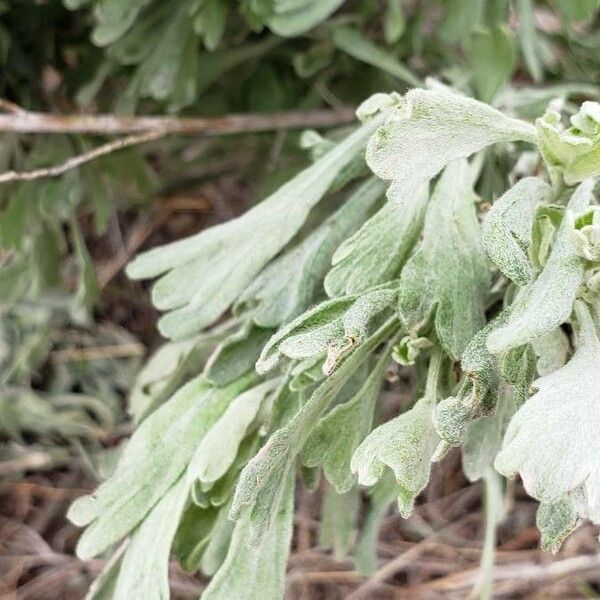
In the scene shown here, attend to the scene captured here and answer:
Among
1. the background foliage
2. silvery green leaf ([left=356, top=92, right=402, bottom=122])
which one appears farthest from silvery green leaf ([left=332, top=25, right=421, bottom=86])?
silvery green leaf ([left=356, top=92, right=402, bottom=122])

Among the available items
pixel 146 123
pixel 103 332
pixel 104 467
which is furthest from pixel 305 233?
pixel 103 332

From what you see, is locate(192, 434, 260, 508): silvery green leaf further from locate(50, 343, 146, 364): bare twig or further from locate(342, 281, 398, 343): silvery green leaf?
locate(50, 343, 146, 364): bare twig

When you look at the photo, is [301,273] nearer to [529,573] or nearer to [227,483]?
[227,483]

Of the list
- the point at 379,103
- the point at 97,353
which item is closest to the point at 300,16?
the point at 379,103

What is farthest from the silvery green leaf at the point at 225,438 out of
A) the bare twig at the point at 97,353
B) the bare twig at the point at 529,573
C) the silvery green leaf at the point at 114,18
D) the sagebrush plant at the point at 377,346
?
the bare twig at the point at 97,353

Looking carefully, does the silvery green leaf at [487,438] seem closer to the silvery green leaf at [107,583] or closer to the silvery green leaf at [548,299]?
the silvery green leaf at [548,299]

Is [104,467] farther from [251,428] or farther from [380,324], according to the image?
[380,324]
